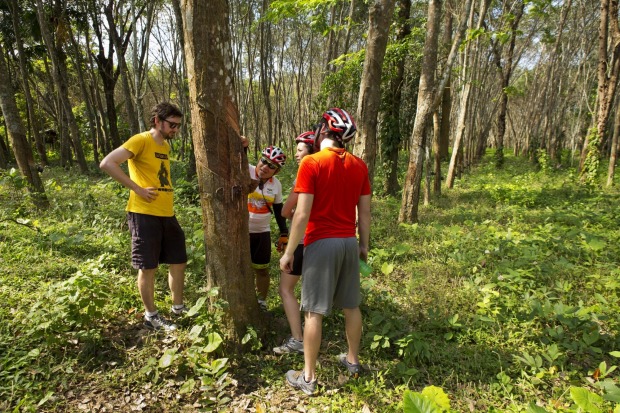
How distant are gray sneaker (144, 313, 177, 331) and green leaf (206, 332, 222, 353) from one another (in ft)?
2.33

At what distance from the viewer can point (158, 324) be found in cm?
335

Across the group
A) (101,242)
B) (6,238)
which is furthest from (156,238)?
(6,238)

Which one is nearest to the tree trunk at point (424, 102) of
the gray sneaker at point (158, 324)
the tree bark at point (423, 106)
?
the tree bark at point (423, 106)

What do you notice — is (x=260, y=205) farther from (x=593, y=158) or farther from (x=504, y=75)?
(x=504, y=75)

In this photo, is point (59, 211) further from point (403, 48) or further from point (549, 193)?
point (549, 193)

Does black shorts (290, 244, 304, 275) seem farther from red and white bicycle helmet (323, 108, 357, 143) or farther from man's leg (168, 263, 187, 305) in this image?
man's leg (168, 263, 187, 305)

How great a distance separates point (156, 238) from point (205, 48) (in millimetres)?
1732

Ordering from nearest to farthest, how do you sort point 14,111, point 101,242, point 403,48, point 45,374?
point 45,374 < point 101,242 < point 14,111 < point 403,48

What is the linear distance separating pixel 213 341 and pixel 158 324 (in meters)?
0.87

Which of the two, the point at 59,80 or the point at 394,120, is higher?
the point at 59,80

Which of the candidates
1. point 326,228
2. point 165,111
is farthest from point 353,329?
point 165,111

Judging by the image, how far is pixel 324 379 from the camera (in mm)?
2883

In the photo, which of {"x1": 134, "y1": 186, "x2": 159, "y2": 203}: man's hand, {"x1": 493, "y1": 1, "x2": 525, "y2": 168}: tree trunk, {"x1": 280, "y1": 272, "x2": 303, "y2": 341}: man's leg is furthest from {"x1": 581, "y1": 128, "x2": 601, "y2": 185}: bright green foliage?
{"x1": 134, "y1": 186, "x2": 159, "y2": 203}: man's hand

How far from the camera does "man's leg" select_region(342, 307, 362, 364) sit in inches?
110
